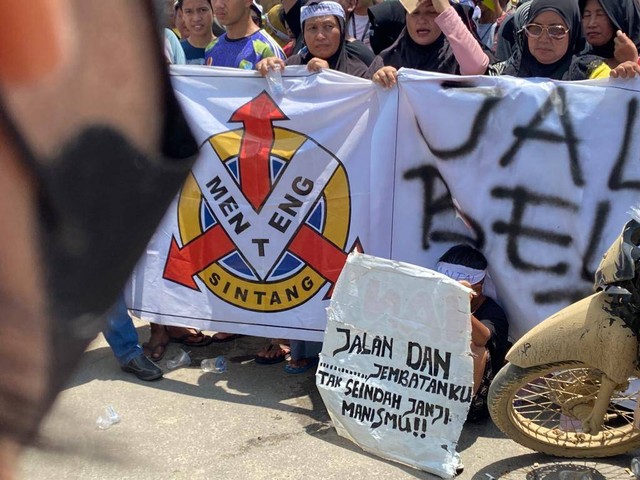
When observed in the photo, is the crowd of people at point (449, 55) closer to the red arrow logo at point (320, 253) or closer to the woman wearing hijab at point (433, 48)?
the woman wearing hijab at point (433, 48)

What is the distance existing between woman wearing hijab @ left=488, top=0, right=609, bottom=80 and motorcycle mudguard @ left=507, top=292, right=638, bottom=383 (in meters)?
1.41

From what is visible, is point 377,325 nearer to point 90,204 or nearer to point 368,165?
point 368,165

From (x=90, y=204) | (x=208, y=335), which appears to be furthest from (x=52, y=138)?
(x=208, y=335)

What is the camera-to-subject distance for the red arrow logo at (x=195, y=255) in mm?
4340

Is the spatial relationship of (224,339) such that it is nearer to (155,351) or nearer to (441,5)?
(155,351)

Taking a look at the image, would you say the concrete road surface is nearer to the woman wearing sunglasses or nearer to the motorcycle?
→ the motorcycle

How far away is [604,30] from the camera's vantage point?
13.3 feet

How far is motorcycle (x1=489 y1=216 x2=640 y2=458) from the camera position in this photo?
115 inches

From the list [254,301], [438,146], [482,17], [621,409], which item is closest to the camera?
[621,409]

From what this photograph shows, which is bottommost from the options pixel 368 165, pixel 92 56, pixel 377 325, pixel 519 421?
pixel 519 421

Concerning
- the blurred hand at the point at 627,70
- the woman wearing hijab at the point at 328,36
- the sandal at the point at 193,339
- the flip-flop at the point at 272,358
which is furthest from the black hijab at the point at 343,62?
the sandal at the point at 193,339

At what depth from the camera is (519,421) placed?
337 centimetres

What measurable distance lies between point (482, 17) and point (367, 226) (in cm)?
342

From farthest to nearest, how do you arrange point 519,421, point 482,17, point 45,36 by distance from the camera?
1. point 482,17
2. point 519,421
3. point 45,36
